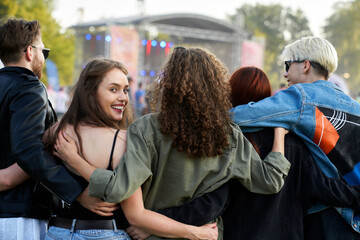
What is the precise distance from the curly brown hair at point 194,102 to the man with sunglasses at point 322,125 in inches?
8.5

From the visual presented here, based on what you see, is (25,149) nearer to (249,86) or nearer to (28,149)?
(28,149)

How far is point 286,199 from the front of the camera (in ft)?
7.47

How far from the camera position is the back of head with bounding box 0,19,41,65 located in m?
2.33

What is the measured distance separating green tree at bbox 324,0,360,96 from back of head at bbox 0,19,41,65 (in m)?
56.8

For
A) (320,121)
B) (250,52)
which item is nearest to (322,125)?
(320,121)

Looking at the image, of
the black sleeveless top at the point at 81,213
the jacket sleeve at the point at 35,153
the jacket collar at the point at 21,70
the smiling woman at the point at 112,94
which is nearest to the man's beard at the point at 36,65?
the jacket collar at the point at 21,70

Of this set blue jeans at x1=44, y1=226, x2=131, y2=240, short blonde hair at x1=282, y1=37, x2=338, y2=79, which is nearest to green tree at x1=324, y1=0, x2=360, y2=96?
short blonde hair at x1=282, y1=37, x2=338, y2=79

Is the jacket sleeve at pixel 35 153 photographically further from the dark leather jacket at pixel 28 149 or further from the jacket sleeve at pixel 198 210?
the jacket sleeve at pixel 198 210

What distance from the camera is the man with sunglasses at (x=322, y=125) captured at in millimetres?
2279

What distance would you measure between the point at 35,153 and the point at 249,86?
1.27 metres

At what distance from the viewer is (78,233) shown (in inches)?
77.2

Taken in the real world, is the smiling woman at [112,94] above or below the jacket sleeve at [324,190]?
above

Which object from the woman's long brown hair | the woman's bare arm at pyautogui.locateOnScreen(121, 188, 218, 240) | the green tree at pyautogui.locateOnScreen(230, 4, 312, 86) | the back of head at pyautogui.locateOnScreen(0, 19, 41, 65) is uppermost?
the green tree at pyautogui.locateOnScreen(230, 4, 312, 86)

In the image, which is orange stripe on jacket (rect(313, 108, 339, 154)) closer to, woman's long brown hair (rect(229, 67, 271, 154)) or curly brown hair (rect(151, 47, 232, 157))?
woman's long brown hair (rect(229, 67, 271, 154))
